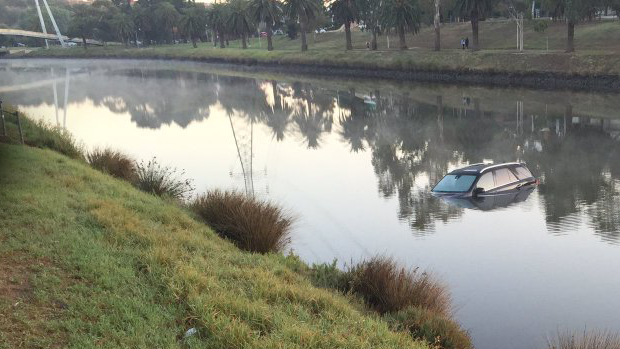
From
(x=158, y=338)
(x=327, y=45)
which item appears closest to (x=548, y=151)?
(x=158, y=338)

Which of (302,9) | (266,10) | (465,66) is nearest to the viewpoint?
(465,66)

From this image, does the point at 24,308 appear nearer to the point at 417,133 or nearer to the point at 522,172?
the point at 522,172

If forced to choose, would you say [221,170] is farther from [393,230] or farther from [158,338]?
[158,338]

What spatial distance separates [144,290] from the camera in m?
8.42

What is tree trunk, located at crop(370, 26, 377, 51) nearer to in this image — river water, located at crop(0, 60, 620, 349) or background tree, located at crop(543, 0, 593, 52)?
river water, located at crop(0, 60, 620, 349)

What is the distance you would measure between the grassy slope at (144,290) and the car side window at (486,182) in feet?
35.7

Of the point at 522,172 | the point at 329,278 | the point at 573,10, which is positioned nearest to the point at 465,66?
the point at 573,10

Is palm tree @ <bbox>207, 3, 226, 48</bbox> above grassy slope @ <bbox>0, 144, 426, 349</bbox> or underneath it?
above

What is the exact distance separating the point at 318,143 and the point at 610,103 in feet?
68.4

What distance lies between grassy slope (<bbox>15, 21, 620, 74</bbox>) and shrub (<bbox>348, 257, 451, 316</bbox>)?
148ft

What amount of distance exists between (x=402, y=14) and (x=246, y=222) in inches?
2472

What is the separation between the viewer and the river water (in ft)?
44.1

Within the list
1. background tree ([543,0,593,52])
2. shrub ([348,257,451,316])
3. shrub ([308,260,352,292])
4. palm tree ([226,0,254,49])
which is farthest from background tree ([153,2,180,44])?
shrub ([348,257,451,316])

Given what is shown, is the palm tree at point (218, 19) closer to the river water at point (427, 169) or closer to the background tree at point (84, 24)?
the background tree at point (84, 24)
